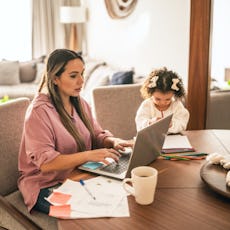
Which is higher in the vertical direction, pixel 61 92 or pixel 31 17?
pixel 31 17

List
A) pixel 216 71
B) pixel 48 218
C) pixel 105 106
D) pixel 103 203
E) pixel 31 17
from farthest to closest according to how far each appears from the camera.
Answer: pixel 31 17 < pixel 216 71 < pixel 105 106 < pixel 48 218 < pixel 103 203

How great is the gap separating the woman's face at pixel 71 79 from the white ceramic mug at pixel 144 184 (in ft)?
2.05

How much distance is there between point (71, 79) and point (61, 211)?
684mm

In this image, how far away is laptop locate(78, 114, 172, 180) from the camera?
117 centimetres

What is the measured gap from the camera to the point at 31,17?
18.0 ft

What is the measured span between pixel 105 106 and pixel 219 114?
0.80m

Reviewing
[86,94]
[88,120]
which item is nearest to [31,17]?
[86,94]

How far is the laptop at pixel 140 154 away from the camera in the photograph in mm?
1165

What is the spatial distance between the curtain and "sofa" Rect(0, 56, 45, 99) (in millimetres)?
571

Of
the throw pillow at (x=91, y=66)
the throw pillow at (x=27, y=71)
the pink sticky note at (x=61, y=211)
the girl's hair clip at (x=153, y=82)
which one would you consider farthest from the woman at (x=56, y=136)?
the throw pillow at (x=27, y=71)

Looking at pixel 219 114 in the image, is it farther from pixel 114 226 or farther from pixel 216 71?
pixel 114 226

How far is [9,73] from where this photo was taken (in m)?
4.84

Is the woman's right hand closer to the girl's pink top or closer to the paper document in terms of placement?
the girl's pink top

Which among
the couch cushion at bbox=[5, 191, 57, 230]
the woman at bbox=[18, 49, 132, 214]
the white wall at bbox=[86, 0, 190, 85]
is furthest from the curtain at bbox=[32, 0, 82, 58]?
the couch cushion at bbox=[5, 191, 57, 230]
